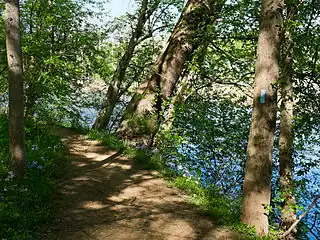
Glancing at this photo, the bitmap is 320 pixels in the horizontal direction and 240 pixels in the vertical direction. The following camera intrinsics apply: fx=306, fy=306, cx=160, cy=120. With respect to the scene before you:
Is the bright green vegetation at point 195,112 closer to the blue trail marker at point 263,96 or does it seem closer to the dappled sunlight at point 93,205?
the blue trail marker at point 263,96

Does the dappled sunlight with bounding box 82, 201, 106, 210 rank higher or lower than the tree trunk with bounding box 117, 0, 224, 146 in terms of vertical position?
lower

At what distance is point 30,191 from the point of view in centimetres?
475

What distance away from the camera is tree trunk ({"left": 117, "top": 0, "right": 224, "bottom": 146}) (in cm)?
950

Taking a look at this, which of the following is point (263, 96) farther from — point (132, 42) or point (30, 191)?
point (132, 42)

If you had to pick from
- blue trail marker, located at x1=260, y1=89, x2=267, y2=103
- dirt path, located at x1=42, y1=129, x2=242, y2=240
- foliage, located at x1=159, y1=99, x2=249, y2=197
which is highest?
blue trail marker, located at x1=260, y1=89, x2=267, y2=103

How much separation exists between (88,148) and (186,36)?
4.62 m

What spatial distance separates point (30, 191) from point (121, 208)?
58.5 inches

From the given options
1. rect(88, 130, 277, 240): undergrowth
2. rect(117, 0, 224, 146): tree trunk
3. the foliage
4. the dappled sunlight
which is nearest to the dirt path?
the dappled sunlight

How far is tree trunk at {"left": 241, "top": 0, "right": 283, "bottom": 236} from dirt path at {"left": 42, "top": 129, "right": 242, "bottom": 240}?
0.54 m

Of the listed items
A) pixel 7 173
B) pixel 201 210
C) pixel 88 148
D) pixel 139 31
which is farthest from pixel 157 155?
pixel 139 31

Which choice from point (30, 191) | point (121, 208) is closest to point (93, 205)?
point (121, 208)

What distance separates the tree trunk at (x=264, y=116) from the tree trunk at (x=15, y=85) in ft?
11.9

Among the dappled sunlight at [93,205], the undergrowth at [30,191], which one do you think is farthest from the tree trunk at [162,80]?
the dappled sunlight at [93,205]

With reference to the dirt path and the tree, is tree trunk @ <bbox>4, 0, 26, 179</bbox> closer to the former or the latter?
the dirt path
